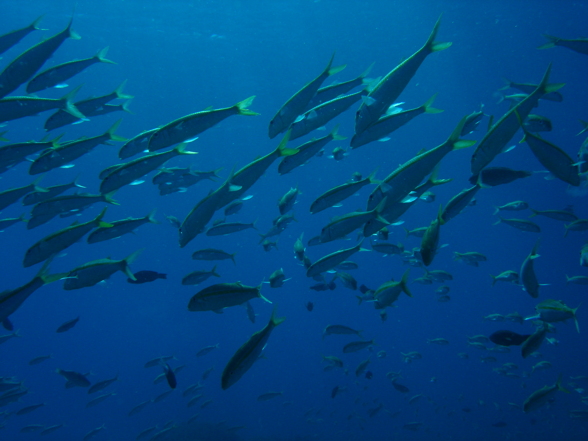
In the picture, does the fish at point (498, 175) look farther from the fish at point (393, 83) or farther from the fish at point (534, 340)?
the fish at point (534, 340)

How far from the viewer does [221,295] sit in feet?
10.0

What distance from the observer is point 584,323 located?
3600 centimetres

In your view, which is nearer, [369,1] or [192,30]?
[369,1]

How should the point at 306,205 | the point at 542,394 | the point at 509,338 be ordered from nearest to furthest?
the point at 509,338, the point at 542,394, the point at 306,205

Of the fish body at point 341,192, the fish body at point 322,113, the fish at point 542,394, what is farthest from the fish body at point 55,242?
the fish at point 542,394

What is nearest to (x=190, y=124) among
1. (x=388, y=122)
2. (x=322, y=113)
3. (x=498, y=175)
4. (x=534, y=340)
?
(x=322, y=113)

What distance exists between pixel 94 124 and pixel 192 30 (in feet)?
38.3

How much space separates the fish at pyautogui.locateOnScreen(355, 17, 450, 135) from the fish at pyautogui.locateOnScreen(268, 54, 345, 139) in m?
0.69

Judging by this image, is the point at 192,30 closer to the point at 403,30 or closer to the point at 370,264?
the point at 403,30

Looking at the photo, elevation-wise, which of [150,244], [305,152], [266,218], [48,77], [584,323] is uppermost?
[48,77]

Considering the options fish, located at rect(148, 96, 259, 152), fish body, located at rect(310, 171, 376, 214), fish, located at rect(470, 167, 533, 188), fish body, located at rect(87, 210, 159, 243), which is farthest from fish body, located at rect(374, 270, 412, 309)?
fish body, located at rect(87, 210, 159, 243)

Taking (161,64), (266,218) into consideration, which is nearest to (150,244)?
(266,218)

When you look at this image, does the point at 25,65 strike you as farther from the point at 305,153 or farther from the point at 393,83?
the point at 393,83

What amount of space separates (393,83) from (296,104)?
104 cm
